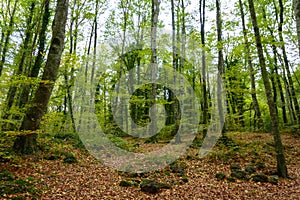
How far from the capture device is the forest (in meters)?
5.72

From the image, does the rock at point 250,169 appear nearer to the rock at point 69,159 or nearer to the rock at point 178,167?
the rock at point 178,167

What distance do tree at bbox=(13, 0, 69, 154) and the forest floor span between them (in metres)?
0.41

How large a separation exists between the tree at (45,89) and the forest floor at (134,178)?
0.41 metres

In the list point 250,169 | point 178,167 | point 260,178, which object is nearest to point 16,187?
point 178,167

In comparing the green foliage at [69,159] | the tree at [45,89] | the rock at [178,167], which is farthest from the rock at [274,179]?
the tree at [45,89]

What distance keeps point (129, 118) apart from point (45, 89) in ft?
46.4

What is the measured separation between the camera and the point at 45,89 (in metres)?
6.49

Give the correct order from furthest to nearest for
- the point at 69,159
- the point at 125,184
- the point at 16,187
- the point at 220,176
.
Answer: the point at 69,159
the point at 220,176
the point at 125,184
the point at 16,187

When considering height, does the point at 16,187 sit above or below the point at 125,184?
above

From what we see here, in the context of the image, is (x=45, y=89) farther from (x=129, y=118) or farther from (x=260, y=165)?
(x=129, y=118)

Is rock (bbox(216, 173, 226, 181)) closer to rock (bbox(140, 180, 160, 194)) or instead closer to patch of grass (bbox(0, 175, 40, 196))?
rock (bbox(140, 180, 160, 194))

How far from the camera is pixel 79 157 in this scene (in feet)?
26.5

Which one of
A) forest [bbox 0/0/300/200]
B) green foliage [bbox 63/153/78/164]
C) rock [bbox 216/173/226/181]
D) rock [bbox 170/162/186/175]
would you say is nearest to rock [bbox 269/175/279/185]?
forest [bbox 0/0/300/200]

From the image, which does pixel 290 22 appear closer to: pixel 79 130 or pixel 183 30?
pixel 183 30
